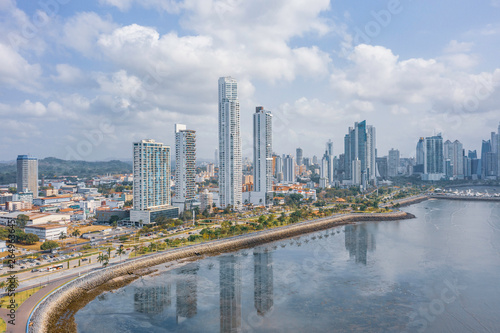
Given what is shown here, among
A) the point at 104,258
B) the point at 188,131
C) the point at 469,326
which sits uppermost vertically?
the point at 188,131

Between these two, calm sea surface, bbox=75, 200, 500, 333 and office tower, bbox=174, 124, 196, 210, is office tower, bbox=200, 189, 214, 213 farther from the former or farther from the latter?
calm sea surface, bbox=75, 200, 500, 333

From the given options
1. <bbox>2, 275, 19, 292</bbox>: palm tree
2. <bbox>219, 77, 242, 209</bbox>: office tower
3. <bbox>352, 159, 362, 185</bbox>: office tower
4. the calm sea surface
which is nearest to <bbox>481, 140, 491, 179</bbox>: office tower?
<bbox>352, 159, 362, 185</bbox>: office tower

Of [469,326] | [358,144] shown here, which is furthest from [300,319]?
[358,144]

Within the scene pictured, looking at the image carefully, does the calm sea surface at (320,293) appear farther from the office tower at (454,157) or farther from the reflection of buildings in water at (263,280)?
the office tower at (454,157)

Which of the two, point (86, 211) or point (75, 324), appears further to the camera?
point (86, 211)

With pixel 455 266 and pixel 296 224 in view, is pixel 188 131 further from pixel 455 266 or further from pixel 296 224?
pixel 455 266

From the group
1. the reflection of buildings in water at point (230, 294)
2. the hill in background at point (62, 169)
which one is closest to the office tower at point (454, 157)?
the reflection of buildings in water at point (230, 294)

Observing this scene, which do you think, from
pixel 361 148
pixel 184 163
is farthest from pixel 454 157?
pixel 184 163
